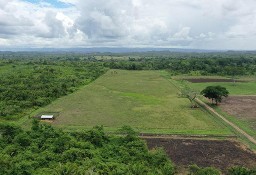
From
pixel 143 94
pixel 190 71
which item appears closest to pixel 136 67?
pixel 190 71

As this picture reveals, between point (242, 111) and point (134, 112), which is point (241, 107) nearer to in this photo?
point (242, 111)

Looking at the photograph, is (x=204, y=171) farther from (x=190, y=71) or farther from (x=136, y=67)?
(x=136, y=67)

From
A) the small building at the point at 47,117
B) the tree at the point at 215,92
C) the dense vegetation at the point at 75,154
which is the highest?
the tree at the point at 215,92

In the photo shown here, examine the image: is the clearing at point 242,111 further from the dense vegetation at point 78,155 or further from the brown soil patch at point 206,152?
the dense vegetation at point 78,155

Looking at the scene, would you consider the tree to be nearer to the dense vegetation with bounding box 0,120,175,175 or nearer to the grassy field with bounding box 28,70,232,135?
the grassy field with bounding box 28,70,232,135

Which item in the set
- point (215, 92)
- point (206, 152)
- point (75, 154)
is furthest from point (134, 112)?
point (75, 154)

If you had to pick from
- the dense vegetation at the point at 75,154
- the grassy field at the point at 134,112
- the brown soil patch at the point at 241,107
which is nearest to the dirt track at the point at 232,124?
the grassy field at the point at 134,112

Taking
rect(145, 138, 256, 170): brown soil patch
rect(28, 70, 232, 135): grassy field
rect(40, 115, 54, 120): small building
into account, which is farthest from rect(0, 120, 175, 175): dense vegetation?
rect(40, 115, 54, 120): small building

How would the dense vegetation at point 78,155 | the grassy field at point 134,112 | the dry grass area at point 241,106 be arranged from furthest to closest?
the dry grass area at point 241,106, the grassy field at point 134,112, the dense vegetation at point 78,155
